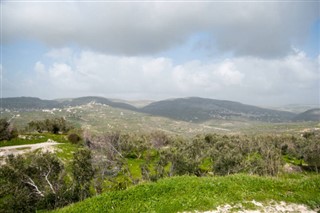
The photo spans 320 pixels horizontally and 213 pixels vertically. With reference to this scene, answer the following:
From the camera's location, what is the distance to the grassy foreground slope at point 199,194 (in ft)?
57.4

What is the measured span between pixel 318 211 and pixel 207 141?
99.7 meters

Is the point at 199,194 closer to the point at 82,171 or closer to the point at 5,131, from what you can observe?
the point at 82,171

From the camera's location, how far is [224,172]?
60.4 m

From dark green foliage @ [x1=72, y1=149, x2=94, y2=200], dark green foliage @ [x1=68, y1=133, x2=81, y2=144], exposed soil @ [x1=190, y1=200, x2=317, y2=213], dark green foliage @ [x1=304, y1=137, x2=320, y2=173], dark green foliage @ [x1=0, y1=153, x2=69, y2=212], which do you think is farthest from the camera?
dark green foliage @ [x1=304, y1=137, x2=320, y2=173]

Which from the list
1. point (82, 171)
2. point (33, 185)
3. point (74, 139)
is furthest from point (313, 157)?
point (33, 185)

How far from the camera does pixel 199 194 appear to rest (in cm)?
1864

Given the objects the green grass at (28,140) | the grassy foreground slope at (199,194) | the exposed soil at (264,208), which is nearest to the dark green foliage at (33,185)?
the grassy foreground slope at (199,194)

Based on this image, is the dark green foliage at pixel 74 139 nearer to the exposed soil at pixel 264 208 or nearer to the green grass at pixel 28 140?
the green grass at pixel 28 140

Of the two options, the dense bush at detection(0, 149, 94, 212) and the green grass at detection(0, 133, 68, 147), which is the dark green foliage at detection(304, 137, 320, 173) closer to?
the dense bush at detection(0, 149, 94, 212)

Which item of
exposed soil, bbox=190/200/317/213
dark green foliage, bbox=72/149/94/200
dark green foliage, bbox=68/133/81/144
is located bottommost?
dark green foliage, bbox=68/133/81/144

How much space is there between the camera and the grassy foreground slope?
17500mm

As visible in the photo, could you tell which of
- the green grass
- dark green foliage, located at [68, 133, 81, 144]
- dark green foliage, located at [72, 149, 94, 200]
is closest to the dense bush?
dark green foliage, located at [72, 149, 94, 200]

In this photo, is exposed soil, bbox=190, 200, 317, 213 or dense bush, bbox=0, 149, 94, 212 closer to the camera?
exposed soil, bbox=190, 200, 317, 213

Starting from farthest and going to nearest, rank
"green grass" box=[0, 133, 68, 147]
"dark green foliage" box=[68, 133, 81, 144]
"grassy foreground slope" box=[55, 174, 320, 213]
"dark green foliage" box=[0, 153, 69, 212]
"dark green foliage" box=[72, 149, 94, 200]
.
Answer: "dark green foliage" box=[68, 133, 81, 144]
"green grass" box=[0, 133, 68, 147]
"dark green foliage" box=[72, 149, 94, 200]
"dark green foliage" box=[0, 153, 69, 212]
"grassy foreground slope" box=[55, 174, 320, 213]
